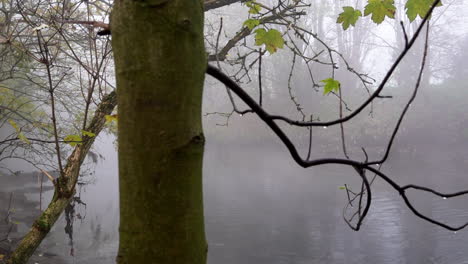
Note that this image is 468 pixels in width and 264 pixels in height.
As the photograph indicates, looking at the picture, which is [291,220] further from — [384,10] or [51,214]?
[384,10]

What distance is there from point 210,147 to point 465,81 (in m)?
15.2

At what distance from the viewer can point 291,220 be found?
10750 mm

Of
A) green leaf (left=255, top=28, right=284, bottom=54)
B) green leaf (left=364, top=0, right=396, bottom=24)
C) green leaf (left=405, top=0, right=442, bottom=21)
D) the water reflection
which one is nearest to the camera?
green leaf (left=405, top=0, right=442, bottom=21)

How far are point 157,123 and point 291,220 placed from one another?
34.9ft

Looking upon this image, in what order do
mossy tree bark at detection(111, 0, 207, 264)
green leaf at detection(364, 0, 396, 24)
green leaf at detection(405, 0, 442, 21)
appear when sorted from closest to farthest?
mossy tree bark at detection(111, 0, 207, 264)
green leaf at detection(405, 0, 442, 21)
green leaf at detection(364, 0, 396, 24)

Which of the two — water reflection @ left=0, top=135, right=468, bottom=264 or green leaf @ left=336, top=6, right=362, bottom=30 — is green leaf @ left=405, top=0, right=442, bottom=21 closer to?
green leaf @ left=336, top=6, right=362, bottom=30

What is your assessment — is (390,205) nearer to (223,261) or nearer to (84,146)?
(223,261)

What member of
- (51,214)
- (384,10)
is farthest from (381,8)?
(51,214)

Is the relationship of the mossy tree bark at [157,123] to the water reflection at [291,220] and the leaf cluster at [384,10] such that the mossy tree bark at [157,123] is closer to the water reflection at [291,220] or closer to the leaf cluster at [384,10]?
the leaf cluster at [384,10]

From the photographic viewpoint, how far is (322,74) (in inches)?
785

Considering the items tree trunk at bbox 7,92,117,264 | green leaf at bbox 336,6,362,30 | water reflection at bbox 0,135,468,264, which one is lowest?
water reflection at bbox 0,135,468,264

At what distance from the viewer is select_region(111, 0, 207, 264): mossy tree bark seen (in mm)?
584

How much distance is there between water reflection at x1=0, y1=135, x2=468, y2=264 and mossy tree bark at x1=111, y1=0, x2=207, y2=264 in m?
4.95

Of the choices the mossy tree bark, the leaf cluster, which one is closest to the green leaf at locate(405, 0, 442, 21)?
the leaf cluster
